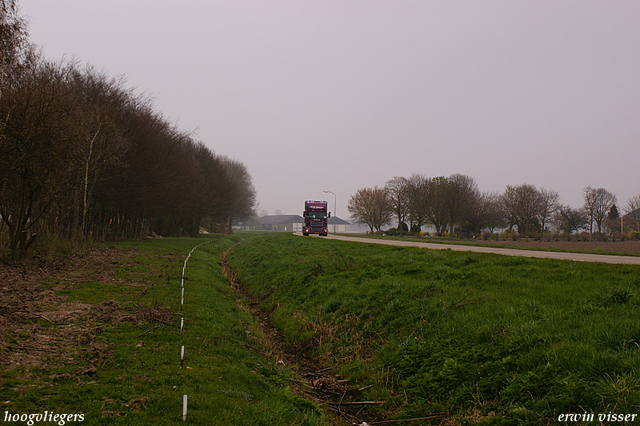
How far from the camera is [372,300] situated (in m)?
11.6

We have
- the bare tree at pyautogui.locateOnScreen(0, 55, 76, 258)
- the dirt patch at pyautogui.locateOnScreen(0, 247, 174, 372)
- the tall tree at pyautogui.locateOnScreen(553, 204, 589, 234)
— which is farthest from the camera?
the tall tree at pyautogui.locateOnScreen(553, 204, 589, 234)

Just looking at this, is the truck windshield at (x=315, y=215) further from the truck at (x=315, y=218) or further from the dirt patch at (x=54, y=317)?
the dirt patch at (x=54, y=317)

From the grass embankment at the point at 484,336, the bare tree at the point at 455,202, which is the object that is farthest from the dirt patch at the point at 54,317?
the bare tree at the point at 455,202

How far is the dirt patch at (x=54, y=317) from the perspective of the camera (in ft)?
21.6

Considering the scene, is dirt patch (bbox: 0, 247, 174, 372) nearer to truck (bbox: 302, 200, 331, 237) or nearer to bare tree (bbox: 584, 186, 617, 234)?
truck (bbox: 302, 200, 331, 237)

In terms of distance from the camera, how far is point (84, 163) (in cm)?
2578

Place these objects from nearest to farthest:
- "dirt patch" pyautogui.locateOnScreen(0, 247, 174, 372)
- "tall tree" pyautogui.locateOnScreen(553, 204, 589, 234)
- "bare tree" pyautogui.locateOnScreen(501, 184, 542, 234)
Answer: "dirt patch" pyautogui.locateOnScreen(0, 247, 174, 372)
"bare tree" pyautogui.locateOnScreen(501, 184, 542, 234)
"tall tree" pyautogui.locateOnScreen(553, 204, 589, 234)

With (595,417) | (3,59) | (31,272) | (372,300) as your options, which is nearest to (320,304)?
(372,300)

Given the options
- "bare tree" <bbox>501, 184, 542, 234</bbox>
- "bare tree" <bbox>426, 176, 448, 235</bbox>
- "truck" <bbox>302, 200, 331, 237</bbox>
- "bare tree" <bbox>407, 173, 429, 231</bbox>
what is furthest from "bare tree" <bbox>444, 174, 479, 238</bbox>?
"truck" <bbox>302, 200, 331, 237</bbox>

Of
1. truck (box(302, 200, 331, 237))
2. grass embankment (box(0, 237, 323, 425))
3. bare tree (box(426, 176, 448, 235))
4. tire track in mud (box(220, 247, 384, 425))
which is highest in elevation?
bare tree (box(426, 176, 448, 235))

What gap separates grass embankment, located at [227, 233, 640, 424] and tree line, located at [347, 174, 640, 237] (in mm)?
58830

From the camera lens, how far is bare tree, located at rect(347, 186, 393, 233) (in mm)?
85875

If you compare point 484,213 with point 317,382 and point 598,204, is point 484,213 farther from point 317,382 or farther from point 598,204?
point 317,382

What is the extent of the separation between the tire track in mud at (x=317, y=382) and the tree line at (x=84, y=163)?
13.0 m
